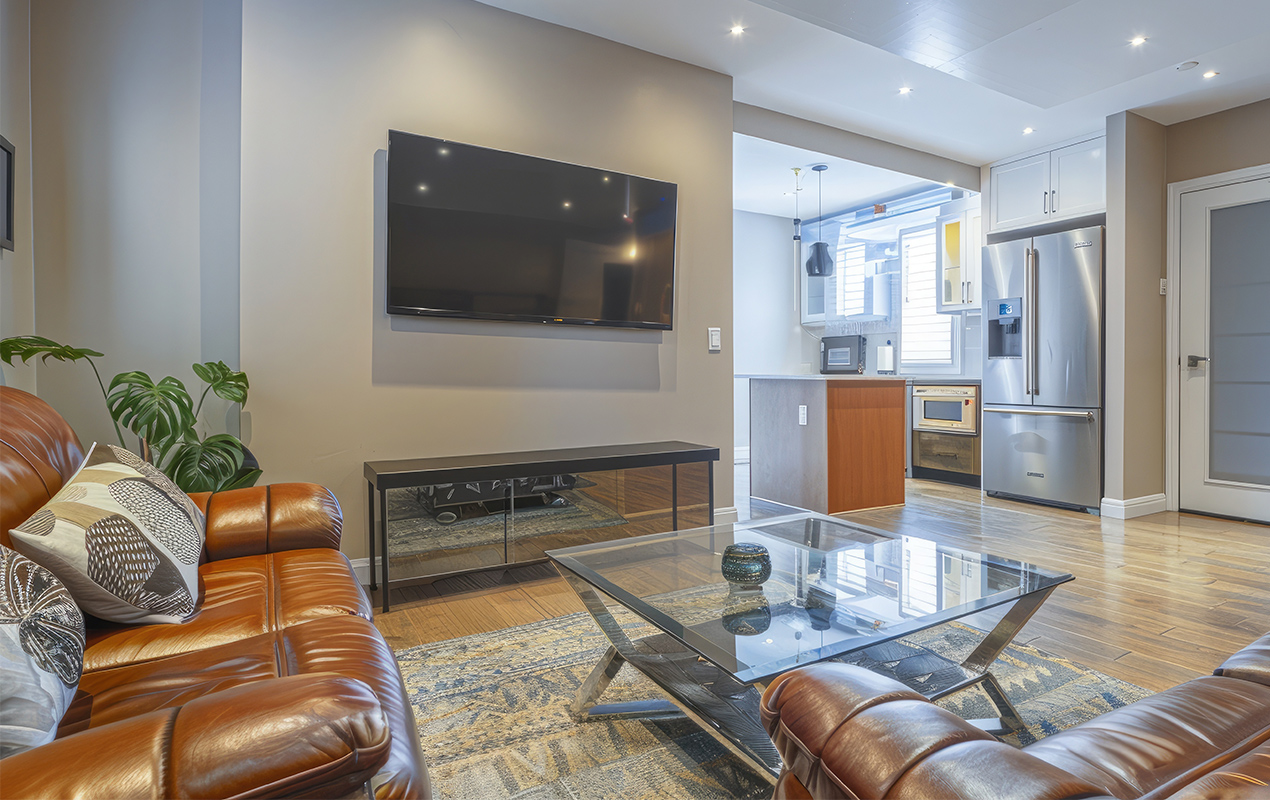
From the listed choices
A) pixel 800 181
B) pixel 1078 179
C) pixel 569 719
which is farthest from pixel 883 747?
pixel 800 181

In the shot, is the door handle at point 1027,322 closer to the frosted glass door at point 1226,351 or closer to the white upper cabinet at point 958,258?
the white upper cabinet at point 958,258

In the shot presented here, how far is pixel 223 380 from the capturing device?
2.51 metres

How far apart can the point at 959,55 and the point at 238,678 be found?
3.65 meters

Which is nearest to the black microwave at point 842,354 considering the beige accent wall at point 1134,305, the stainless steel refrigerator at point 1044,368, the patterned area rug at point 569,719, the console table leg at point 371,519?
the stainless steel refrigerator at point 1044,368

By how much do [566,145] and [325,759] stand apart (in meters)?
3.20

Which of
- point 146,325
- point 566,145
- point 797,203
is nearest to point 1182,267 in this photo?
point 797,203

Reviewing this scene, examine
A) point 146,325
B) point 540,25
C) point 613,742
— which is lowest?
point 613,742

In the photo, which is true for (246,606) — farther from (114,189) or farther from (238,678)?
(114,189)

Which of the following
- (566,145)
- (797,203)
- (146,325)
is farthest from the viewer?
(797,203)

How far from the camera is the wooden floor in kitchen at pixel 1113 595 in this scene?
221cm

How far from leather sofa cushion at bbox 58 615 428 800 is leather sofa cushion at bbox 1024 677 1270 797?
83cm

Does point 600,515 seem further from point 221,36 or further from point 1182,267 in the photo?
point 1182,267

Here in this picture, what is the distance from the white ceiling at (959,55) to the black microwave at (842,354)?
2.16m

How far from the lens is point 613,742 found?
164 cm
